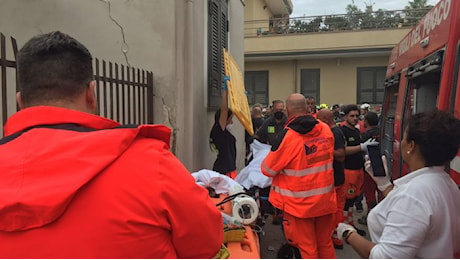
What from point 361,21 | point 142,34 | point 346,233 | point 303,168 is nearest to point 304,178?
point 303,168

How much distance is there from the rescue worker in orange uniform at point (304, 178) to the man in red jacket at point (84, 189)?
2531 mm

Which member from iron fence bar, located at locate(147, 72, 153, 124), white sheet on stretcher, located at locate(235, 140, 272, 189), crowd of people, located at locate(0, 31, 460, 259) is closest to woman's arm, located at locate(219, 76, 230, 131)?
white sheet on stretcher, located at locate(235, 140, 272, 189)

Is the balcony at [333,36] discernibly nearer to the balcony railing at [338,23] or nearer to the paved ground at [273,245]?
the balcony railing at [338,23]

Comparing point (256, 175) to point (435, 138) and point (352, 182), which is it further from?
point (435, 138)

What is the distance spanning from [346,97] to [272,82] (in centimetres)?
385

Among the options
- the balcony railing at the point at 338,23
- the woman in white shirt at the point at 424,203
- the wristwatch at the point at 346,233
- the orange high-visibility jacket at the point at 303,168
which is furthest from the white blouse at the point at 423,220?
the balcony railing at the point at 338,23

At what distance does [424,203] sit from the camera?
1696mm

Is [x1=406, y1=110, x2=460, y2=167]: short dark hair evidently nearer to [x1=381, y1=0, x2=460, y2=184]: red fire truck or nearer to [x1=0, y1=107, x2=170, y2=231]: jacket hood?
[x1=381, y1=0, x2=460, y2=184]: red fire truck

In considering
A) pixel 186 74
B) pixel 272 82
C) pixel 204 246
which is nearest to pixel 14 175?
pixel 204 246

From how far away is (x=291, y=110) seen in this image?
394cm

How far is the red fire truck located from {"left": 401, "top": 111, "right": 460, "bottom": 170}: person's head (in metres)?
0.84

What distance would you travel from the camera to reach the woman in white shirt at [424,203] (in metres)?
1.69

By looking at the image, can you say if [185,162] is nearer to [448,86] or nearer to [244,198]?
[244,198]

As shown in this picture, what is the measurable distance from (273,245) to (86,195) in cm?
446
